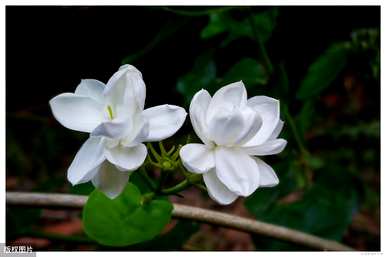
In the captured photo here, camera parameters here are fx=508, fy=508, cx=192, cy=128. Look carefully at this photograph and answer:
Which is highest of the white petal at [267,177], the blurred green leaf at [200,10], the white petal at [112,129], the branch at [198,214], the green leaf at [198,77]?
the blurred green leaf at [200,10]

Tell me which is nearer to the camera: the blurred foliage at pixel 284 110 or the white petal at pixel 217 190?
the white petal at pixel 217 190

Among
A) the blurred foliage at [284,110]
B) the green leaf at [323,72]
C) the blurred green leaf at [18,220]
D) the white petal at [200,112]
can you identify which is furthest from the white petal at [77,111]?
the green leaf at [323,72]

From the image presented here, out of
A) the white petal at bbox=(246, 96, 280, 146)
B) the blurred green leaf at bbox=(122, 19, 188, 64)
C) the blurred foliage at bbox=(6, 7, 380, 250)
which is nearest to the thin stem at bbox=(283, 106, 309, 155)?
the blurred foliage at bbox=(6, 7, 380, 250)

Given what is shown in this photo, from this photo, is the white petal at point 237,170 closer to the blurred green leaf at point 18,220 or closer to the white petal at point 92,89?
the white petal at point 92,89

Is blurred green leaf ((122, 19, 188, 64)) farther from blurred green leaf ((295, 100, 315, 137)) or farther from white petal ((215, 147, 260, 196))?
white petal ((215, 147, 260, 196))

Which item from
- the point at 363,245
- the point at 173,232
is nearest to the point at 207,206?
the point at 363,245

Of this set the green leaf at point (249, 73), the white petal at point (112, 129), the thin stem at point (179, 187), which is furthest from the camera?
the green leaf at point (249, 73)
